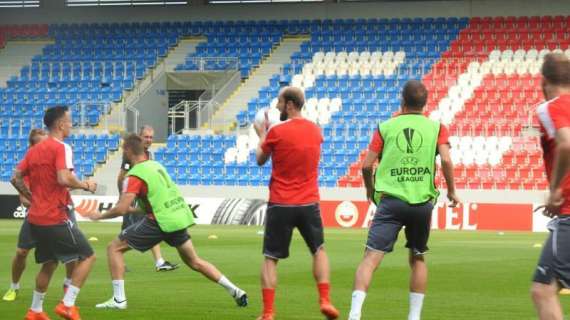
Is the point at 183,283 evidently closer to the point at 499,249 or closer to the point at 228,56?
the point at 499,249

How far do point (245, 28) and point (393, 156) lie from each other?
1539 inches

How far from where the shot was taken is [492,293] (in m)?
14.6

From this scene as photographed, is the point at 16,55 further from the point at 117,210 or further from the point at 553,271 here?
the point at 553,271

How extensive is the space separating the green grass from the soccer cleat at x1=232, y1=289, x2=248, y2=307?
3.8 inches

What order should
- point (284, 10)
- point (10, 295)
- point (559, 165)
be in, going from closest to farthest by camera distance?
point (559, 165), point (10, 295), point (284, 10)

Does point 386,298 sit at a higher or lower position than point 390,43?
lower

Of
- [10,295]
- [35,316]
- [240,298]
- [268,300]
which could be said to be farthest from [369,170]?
[10,295]

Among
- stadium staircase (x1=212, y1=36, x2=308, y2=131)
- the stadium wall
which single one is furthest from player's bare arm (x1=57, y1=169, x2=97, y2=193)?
the stadium wall

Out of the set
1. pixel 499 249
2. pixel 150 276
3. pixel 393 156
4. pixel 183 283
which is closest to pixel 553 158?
pixel 393 156

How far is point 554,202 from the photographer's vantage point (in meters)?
7.49

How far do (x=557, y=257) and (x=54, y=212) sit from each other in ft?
17.6

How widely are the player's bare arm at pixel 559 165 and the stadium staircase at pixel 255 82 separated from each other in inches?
1438

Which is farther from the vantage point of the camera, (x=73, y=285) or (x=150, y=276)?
(x=150, y=276)

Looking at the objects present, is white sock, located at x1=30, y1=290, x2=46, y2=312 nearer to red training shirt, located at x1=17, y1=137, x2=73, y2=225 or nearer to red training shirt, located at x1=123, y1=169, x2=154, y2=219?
red training shirt, located at x1=17, y1=137, x2=73, y2=225
